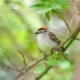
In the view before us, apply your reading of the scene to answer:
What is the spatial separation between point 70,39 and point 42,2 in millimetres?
434

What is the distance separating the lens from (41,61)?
2586 mm

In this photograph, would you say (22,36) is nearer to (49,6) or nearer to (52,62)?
(52,62)

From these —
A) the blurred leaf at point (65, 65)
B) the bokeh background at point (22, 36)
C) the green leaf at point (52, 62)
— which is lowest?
the bokeh background at point (22, 36)

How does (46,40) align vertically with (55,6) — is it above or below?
below

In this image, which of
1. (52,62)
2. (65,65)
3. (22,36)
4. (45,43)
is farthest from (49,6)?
(22,36)

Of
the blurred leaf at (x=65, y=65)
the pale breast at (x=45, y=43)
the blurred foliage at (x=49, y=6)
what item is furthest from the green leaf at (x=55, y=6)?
the pale breast at (x=45, y=43)

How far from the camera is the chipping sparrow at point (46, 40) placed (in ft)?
10.6

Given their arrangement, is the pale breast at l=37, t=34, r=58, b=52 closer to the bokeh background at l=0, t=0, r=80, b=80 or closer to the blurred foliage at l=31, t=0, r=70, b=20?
the bokeh background at l=0, t=0, r=80, b=80

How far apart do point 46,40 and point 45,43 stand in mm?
100

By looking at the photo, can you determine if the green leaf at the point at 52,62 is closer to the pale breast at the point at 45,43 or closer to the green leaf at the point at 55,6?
the green leaf at the point at 55,6

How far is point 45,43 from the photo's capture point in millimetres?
3318

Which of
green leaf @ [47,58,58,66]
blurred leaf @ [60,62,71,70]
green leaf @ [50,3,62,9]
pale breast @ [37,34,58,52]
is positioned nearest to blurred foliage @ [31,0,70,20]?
green leaf @ [50,3,62,9]

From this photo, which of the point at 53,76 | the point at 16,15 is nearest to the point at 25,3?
the point at 16,15

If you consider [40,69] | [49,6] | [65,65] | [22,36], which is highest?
[49,6]
